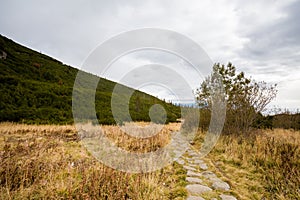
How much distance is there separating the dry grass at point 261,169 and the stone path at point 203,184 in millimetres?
219

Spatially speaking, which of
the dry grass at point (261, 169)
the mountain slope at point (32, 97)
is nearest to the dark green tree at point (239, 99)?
the dry grass at point (261, 169)

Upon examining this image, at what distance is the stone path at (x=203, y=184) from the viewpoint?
331cm

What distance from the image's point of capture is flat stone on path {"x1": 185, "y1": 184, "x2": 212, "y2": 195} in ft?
11.3

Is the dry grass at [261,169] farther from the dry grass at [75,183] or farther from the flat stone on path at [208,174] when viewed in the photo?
the dry grass at [75,183]

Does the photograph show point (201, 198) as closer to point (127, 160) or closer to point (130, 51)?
point (127, 160)

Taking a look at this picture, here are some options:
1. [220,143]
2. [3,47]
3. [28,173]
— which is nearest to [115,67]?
[220,143]

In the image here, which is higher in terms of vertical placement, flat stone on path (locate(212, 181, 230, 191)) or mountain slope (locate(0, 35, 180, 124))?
mountain slope (locate(0, 35, 180, 124))

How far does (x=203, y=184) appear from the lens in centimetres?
386

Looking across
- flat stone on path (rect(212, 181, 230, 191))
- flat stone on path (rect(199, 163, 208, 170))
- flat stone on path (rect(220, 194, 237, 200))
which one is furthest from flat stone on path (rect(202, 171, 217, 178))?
flat stone on path (rect(220, 194, 237, 200))

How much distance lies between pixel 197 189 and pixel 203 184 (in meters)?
0.33

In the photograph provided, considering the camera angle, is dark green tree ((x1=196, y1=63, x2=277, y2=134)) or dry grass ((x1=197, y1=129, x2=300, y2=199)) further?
dark green tree ((x1=196, y1=63, x2=277, y2=134))

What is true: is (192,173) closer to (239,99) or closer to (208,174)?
(208,174)

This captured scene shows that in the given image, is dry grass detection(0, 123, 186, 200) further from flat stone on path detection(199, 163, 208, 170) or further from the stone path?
flat stone on path detection(199, 163, 208, 170)

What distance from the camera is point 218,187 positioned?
12.1 ft
